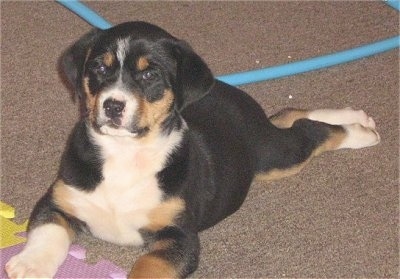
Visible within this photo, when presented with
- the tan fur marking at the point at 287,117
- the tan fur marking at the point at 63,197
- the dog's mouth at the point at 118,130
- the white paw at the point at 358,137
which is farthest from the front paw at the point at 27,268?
the white paw at the point at 358,137

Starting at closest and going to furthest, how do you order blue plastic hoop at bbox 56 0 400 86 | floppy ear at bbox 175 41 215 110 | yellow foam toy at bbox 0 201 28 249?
1. floppy ear at bbox 175 41 215 110
2. yellow foam toy at bbox 0 201 28 249
3. blue plastic hoop at bbox 56 0 400 86

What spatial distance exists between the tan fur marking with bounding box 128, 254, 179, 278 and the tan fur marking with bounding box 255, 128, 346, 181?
2.18 feet

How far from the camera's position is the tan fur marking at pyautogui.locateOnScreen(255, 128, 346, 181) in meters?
2.87

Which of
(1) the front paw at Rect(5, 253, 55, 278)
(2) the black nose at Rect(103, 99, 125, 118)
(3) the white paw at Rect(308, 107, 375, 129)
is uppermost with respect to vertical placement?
(2) the black nose at Rect(103, 99, 125, 118)

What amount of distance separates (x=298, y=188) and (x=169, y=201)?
0.65 m

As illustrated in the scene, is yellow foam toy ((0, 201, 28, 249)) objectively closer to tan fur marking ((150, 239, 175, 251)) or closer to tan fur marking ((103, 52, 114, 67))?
tan fur marking ((150, 239, 175, 251))

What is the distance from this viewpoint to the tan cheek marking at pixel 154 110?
2275 mm

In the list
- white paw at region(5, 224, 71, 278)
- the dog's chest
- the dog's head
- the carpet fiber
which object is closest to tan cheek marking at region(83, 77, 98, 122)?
the dog's head

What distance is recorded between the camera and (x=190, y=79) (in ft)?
7.63

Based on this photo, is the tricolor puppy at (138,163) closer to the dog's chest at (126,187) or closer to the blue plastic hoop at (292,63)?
the dog's chest at (126,187)

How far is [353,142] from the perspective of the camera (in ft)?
10.2

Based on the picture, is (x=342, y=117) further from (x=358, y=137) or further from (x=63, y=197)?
(x=63, y=197)

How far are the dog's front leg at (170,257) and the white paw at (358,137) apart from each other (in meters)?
0.93

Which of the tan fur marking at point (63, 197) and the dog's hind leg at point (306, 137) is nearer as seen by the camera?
the tan fur marking at point (63, 197)
